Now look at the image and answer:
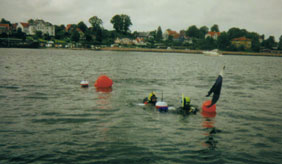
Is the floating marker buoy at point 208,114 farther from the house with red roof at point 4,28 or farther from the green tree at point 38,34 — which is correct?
the house with red roof at point 4,28

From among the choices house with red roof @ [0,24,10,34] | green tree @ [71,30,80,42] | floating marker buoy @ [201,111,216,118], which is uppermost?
house with red roof @ [0,24,10,34]

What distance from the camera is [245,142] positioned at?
1220 centimetres

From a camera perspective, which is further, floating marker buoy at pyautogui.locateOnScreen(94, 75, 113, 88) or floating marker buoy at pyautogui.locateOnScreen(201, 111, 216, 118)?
floating marker buoy at pyautogui.locateOnScreen(94, 75, 113, 88)

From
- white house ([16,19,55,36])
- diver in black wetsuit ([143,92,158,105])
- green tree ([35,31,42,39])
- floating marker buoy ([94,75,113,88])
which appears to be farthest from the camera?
white house ([16,19,55,36])

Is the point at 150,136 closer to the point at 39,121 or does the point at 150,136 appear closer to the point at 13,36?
the point at 39,121

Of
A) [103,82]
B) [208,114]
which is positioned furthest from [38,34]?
[208,114]

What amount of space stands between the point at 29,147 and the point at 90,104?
843 centimetres

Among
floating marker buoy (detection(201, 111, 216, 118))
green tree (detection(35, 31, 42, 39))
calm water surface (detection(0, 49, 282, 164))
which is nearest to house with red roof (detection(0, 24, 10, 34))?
green tree (detection(35, 31, 42, 39))

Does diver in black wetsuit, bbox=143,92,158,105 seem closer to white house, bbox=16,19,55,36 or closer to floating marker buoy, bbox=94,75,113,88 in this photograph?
floating marker buoy, bbox=94,75,113,88

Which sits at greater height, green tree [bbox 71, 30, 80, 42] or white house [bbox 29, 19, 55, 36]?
white house [bbox 29, 19, 55, 36]

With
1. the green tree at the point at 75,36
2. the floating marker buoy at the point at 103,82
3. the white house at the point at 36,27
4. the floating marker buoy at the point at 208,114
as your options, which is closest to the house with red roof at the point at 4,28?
the white house at the point at 36,27

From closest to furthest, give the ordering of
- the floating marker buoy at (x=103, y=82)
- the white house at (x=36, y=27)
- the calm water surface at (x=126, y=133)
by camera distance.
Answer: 1. the calm water surface at (x=126, y=133)
2. the floating marker buoy at (x=103, y=82)
3. the white house at (x=36, y=27)

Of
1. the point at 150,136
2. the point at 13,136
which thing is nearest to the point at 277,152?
the point at 150,136

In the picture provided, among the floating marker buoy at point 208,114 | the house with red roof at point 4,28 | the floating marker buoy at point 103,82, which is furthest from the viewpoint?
the house with red roof at point 4,28
